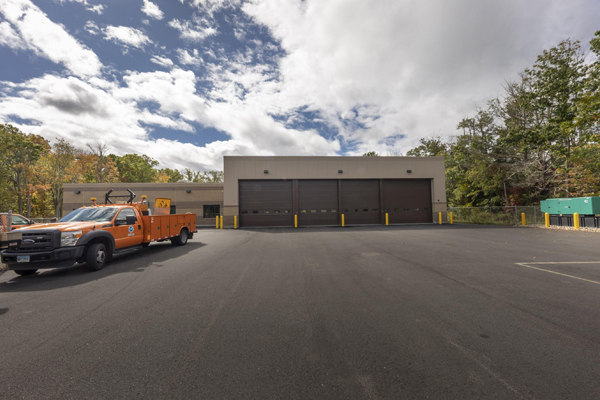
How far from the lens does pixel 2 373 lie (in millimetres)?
2504

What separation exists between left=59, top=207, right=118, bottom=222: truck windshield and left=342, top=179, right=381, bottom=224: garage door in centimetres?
1848

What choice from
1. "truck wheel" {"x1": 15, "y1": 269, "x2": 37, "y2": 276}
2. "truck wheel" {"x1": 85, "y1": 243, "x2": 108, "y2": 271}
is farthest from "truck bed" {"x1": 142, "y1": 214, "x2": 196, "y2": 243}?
"truck wheel" {"x1": 15, "y1": 269, "x2": 37, "y2": 276}

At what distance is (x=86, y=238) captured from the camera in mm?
6652

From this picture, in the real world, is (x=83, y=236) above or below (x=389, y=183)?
below

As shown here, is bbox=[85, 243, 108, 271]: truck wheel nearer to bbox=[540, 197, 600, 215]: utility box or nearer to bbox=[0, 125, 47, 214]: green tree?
bbox=[540, 197, 600, 215]: utility box

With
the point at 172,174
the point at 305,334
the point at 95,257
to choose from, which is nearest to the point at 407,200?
the point at 305,334

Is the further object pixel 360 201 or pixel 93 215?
pixel 360 201

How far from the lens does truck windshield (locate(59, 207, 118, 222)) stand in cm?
777

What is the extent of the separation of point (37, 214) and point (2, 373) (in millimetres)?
65683

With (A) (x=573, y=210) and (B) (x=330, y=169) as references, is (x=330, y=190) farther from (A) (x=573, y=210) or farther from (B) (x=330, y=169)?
(A) (x=573, y=210)

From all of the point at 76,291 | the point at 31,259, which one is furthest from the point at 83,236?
the point at 76,291

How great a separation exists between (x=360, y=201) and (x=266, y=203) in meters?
9.03

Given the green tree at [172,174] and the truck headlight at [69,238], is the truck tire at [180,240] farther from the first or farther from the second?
the green tree at [172,174]

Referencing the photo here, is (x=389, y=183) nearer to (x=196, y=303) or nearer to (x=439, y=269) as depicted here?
(x=439, y=269)
